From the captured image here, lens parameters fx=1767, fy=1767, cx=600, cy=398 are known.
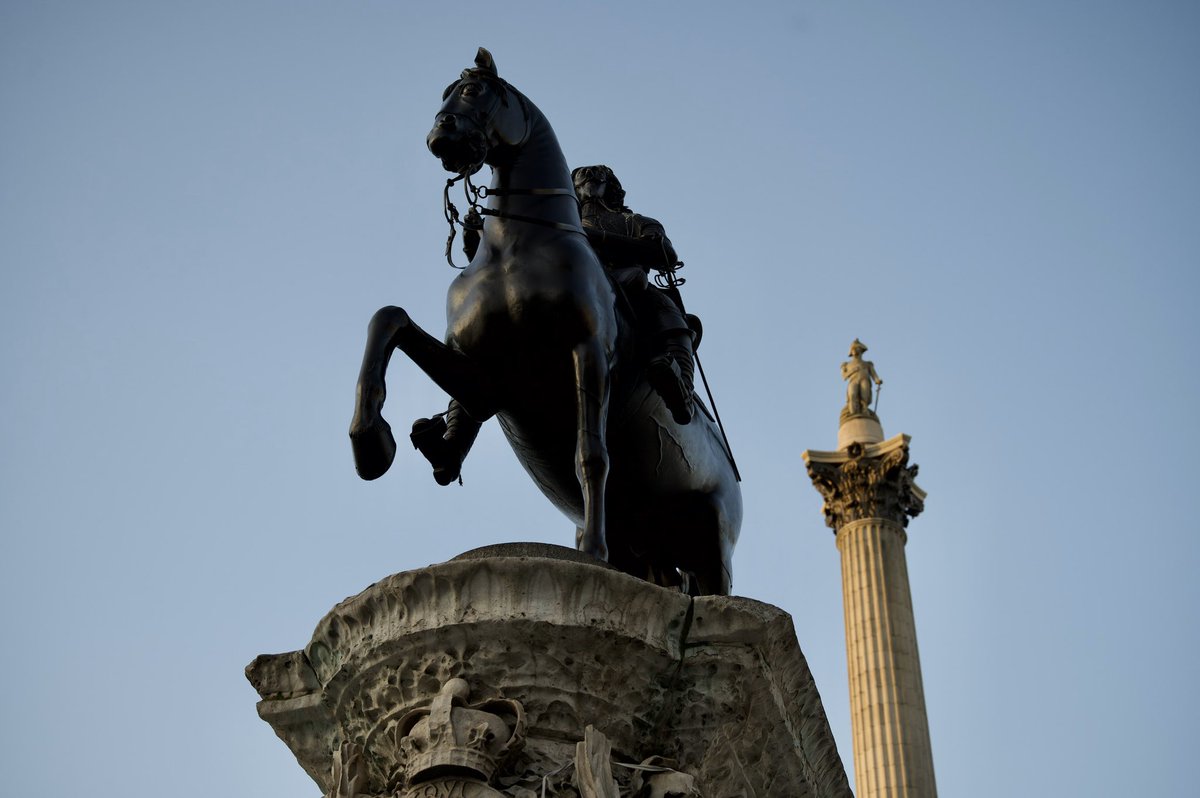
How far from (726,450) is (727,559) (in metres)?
0.67

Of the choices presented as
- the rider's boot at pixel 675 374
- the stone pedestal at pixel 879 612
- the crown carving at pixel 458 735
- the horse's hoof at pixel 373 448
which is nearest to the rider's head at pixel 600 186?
the rider's boot at pixel 675 374

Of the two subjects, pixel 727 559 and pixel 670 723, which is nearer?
pixel 670 723

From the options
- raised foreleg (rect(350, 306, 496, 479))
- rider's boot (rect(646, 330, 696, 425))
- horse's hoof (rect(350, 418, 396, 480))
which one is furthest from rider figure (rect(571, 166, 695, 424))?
horse's hoof (rect(350, 418, 396, 480))

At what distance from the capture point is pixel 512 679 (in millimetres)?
6328

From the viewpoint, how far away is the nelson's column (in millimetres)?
24797

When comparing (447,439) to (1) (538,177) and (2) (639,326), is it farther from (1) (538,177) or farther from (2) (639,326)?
(1) (538,177)

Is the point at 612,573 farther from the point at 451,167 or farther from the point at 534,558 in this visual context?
the point at 451,167

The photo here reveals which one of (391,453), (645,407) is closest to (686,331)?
(645,407)

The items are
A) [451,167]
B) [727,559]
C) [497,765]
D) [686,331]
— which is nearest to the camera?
[497,765]

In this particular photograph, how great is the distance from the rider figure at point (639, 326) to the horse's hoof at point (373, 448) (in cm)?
87

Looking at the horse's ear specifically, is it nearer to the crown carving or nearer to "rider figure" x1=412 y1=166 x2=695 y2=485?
"rider figure" x1=412 y1=166 x2=695 y2=485

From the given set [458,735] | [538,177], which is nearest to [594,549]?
[458,735]

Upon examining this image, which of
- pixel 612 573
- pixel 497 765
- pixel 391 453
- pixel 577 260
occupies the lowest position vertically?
pixel 497 765

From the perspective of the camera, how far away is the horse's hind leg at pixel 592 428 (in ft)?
24.1
